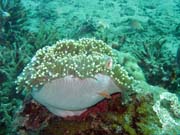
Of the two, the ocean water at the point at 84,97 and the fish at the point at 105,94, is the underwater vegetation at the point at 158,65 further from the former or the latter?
the fish at the point at 105,94

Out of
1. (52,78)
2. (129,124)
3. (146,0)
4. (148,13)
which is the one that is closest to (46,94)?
(52,78)

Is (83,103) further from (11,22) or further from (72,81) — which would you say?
(11,22)

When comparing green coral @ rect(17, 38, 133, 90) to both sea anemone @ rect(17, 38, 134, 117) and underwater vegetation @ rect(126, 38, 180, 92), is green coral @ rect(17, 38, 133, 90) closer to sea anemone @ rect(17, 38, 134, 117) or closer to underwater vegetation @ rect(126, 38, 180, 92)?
sea anemone @ rect(17, 38, 134, 117)

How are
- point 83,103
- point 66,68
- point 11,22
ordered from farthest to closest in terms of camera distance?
point 11,22, point 83,103, point 66,68

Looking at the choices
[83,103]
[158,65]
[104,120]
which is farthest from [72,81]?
[158,65]

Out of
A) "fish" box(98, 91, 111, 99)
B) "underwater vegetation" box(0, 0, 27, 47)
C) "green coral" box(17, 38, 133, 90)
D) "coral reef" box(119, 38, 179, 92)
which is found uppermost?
"green coral" box(17, 38, 133, 90)

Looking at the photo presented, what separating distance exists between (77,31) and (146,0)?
3661 mm

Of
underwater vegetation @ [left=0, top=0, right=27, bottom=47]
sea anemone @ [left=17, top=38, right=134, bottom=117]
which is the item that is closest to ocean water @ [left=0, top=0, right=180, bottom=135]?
sea anemone @ [left=17, top=38, right=134, bottom=117]

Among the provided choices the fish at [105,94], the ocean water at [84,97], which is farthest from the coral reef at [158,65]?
the fish at [105,94]

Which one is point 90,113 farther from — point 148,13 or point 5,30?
point 148,13

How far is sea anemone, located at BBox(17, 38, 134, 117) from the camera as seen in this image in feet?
10.5

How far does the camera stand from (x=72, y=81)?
323 centimetres

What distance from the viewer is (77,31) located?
7.76 meters

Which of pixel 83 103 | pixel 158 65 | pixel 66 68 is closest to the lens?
pixel 66 68
